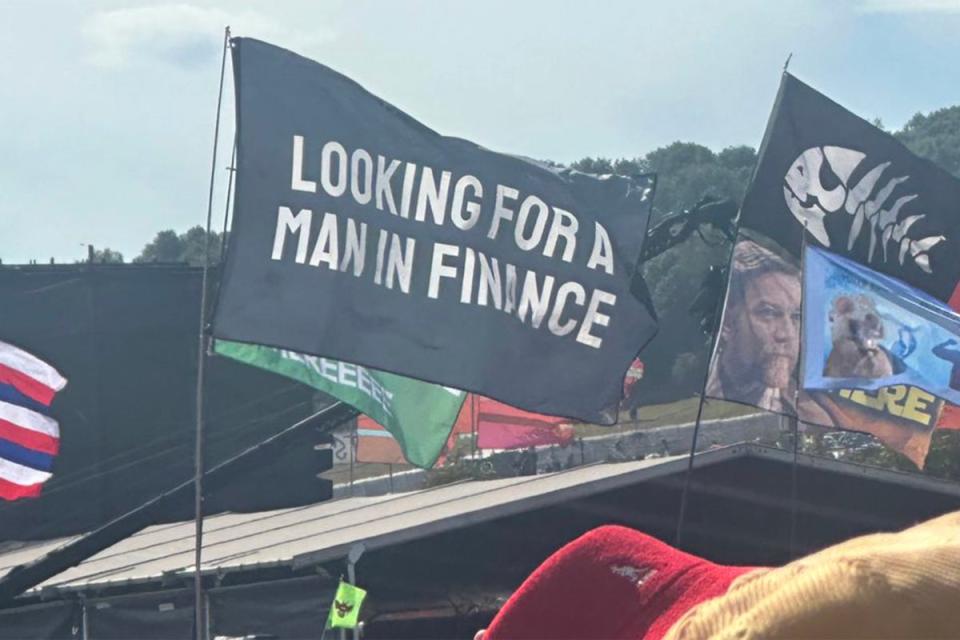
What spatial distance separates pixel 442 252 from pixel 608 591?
8186 millimetres

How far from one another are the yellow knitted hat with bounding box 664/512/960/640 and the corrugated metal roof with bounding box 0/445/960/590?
12651mm

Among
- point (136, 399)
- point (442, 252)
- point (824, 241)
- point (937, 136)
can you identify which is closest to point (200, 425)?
point (442, 252)

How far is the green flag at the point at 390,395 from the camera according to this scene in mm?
11641

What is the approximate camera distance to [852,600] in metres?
1.25

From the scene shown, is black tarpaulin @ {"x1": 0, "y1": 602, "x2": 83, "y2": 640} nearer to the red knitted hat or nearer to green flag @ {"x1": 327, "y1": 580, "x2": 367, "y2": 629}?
green flag @ {"x1": 327, "y1": 580, "x2": 367, "y2": 629}

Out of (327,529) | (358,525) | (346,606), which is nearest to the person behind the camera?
(346,606)

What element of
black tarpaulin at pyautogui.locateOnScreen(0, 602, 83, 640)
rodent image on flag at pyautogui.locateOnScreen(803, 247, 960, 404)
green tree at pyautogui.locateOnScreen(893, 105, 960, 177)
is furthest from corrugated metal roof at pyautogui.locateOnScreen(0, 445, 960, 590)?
green tree at pyautogui.locateOnScreen(893, 105, 960, 177)

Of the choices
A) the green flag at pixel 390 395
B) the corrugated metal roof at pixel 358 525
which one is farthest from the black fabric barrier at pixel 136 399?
the green flag at pixel 390 395

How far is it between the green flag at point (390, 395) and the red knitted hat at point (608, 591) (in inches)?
368

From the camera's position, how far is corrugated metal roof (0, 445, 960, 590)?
14281mm

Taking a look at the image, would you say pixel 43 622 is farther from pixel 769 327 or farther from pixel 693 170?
pixel 693 170

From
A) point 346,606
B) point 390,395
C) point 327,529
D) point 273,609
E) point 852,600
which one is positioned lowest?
point 273,609

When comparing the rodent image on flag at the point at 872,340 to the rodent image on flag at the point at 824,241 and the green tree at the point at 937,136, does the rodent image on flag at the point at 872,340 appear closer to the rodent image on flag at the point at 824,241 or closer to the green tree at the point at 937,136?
the rodent image on flag at the point at 824,241

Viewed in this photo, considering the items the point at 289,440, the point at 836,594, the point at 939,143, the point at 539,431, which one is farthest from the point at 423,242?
the point at 939,143
